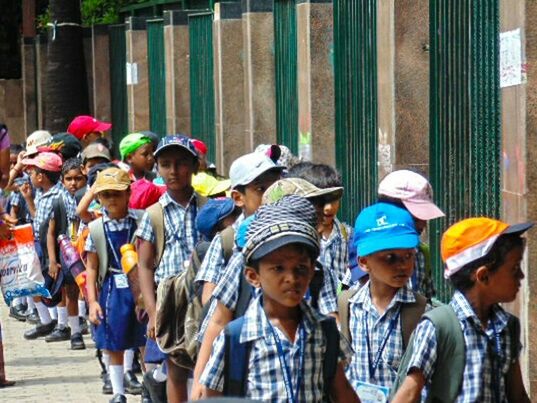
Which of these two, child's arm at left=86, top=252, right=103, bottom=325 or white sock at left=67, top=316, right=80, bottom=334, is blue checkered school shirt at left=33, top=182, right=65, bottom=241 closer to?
white sock at left=67, top=316, right=80, bottom=334

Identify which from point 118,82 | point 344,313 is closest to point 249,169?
point 344,313

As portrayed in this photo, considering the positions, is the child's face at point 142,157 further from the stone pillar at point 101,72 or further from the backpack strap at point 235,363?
the stone pillar at point 101,72

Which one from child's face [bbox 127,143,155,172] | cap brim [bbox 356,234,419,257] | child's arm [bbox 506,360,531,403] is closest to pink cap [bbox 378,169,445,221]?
cap brim [bbox 356,234,419,257]

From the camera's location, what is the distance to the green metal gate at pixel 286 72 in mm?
15277

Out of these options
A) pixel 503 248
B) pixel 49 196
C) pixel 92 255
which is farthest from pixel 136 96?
pixel 503 248

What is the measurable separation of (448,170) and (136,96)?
13270mm

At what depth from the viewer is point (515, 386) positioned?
5.37 m

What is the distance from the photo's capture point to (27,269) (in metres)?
12.3

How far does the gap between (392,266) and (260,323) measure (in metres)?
0.95

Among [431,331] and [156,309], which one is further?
[156,309]

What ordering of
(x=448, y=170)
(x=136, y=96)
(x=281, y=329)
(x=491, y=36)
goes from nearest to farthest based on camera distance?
(x=281, y=329), (x=491, y=36), (x=448, y=170), (x=136, y=96)

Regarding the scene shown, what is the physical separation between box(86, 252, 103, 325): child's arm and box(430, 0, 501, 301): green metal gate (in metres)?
2.25

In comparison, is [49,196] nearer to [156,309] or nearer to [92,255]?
[92,255]

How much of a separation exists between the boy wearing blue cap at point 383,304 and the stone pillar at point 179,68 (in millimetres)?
14371
